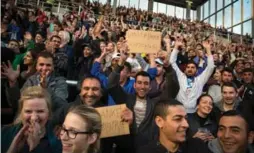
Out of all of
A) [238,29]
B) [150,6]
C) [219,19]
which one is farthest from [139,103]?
[219,19]

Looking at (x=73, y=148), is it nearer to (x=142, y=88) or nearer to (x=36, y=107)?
(x=36, y=107)

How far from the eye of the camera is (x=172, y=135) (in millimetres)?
2232

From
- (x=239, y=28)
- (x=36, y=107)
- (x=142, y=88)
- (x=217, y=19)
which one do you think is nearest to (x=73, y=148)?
(x=36, y=107)

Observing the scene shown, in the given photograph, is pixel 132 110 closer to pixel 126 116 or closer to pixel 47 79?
pixel 126 116

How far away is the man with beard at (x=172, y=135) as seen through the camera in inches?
87.6

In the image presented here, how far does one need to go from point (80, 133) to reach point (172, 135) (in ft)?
2.62

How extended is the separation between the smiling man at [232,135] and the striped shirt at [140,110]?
2.76ft

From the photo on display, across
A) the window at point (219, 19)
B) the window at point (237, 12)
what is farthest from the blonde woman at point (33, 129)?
the window at point (219, 19)

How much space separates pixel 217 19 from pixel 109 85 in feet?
82.9

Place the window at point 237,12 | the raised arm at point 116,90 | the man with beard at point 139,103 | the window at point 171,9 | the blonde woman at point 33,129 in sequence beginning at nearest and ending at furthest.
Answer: the blonde woman at point 33,129 < the man with beard at point 139,103 < the raised arm at point 116,90 < the window at point 237,12 < the window at point 171,9

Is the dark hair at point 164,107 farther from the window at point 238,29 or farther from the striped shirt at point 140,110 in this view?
the window at point 238,29

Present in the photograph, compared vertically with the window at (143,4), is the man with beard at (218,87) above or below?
below

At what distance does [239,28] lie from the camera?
2366 cm

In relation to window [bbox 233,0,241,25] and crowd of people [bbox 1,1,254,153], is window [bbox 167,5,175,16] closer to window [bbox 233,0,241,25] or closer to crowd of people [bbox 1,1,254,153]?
window [bbox 233,0,241,25]
